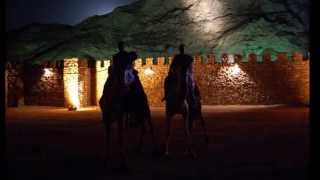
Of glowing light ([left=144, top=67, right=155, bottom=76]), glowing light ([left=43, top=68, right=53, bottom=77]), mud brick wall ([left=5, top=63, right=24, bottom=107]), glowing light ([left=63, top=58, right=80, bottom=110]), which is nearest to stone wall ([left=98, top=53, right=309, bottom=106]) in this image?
glowing light ([left=144, top=67, right=155, bottom=76])

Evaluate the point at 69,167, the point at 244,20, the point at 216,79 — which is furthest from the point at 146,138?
the point at 244,20

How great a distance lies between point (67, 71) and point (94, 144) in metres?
19.3

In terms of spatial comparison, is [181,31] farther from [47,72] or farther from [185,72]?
[185,72]

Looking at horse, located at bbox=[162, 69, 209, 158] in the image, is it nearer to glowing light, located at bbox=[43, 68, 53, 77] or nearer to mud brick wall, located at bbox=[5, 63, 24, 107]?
glowing light, located at bbox=[43, 68, 53, 77]

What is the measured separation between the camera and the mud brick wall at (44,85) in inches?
1292

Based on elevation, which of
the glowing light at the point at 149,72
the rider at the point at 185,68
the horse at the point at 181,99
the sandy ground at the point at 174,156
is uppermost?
the glowing light at the point at 149,72

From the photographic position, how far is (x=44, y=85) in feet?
110

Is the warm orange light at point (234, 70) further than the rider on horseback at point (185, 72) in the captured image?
Yes

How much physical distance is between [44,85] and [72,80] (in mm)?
3668

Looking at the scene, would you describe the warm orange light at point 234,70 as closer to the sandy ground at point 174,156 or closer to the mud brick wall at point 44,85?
the mud brick wall at point 44,85

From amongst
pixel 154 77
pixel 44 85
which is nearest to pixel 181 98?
pixel 154 77

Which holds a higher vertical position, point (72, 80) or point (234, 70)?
point (234, 70)

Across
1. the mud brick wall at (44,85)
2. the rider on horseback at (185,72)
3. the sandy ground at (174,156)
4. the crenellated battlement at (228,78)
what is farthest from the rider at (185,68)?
the mud brick wall at (44,85)

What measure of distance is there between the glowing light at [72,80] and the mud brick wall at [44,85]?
156 cm
